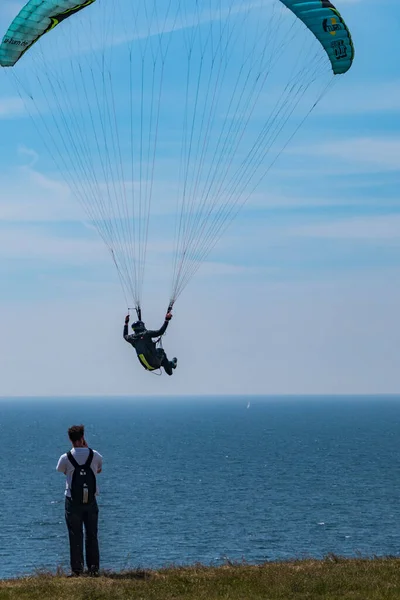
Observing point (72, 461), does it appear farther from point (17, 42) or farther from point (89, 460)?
point (17, 42)

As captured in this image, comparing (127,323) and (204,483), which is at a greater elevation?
(127,323)

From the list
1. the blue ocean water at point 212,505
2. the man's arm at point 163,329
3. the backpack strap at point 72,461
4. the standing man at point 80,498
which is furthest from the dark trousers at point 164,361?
the backpack strap at point 72,461

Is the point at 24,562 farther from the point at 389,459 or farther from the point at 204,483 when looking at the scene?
the point at 389,459

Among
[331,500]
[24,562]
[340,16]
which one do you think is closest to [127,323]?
[340,16]

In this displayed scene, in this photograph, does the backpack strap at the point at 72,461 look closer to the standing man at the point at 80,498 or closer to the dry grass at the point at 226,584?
the standing man at the point at 80,498

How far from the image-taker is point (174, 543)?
59.5m

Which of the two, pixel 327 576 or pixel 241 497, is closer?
pixel 327 576

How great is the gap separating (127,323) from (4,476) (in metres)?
88.4

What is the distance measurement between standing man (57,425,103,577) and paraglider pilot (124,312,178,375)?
6.25 meters

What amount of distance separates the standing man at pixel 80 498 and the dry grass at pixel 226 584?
1.56 ft

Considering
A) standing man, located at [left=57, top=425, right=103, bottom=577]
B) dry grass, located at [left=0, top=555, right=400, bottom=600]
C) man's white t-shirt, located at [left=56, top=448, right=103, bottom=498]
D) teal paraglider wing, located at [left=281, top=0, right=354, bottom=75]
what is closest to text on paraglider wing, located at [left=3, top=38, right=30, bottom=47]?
teal paraglider wing, located at [left=281, top=0, right=354, bottom=75]

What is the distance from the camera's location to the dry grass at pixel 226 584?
1180cm

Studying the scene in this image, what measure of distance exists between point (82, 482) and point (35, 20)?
34.2ft

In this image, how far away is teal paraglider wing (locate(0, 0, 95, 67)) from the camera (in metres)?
18.9
